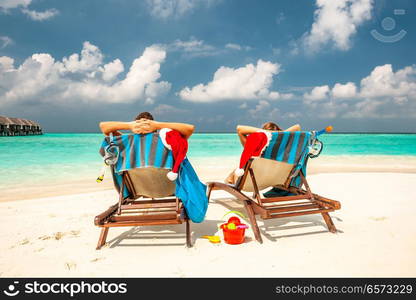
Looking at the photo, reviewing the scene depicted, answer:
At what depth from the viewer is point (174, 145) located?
9.25 ft

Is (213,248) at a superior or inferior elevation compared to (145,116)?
inferior

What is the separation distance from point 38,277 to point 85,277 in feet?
1.42

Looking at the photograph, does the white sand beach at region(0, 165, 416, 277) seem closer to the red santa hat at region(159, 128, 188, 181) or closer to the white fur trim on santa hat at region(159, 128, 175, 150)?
the red santa hat at region(159, 128, 188, 181)

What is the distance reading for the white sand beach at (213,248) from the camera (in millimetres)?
2363

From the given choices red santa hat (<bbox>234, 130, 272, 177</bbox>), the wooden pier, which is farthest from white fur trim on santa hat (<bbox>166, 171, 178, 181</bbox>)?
the wooden pier

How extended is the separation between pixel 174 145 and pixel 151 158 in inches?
11.6

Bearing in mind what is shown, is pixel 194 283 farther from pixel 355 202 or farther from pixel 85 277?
pixel 355 202

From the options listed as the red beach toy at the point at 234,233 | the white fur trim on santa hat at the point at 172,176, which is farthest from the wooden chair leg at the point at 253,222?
the white fur trim on santa hat at the point at 172,176

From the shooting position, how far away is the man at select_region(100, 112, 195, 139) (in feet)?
9.23

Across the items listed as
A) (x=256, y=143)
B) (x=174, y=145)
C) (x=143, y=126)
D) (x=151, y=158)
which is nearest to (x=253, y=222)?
(x=256, y=143)

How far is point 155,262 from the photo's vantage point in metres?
2.53

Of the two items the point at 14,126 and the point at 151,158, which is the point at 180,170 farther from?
the point at 14,126

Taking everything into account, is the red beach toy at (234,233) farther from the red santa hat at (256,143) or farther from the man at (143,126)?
the man at (143,126)

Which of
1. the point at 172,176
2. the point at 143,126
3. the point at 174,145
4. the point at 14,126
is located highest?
the point at 143,126
